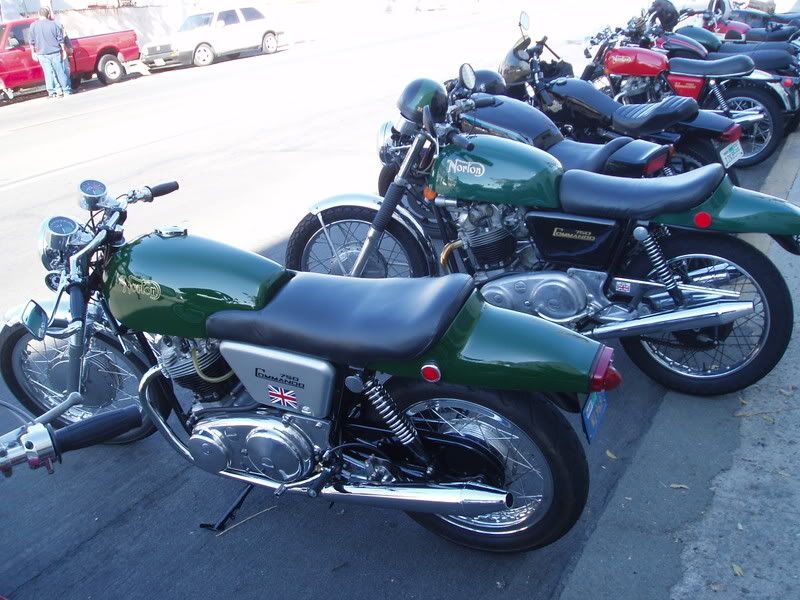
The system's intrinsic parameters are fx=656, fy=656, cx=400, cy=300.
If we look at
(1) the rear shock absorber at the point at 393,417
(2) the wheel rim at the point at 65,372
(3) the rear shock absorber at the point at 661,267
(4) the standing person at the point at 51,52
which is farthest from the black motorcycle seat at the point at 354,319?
(4) the standing person at the point at 51,52

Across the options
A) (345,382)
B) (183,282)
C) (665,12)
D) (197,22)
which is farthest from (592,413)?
(197,22)

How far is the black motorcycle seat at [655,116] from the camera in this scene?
4840 mm

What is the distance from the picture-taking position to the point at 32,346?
3170mm

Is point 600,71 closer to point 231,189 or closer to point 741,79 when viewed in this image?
point 741,79

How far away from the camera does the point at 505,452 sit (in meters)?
2.37

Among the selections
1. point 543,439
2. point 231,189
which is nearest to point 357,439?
point 543,439

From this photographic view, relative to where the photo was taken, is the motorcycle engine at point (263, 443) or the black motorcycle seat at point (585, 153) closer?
the motorcycle engine at point (263, 443)

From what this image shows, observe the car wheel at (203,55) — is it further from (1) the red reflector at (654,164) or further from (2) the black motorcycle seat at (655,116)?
(1) the red reflector at (654,164)

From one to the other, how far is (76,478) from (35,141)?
8620mm

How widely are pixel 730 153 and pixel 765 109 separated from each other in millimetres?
2292

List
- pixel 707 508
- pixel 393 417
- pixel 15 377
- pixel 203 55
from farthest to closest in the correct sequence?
pixel 203 55
pixel 15 377
pixel 707 508
pixel 393 417

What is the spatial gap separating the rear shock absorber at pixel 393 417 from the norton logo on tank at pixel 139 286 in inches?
31.1

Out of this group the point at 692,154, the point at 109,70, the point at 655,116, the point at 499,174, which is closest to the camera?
the point at 499,174

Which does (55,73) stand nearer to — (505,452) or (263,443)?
(263,443)
